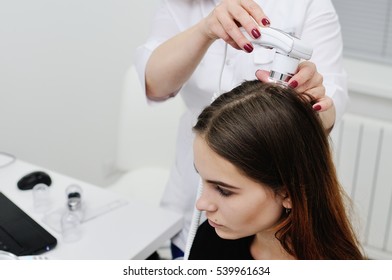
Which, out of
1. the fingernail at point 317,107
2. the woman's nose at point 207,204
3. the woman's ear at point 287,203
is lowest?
the woman's nose at point 207,204

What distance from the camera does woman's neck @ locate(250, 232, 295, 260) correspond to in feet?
3.75

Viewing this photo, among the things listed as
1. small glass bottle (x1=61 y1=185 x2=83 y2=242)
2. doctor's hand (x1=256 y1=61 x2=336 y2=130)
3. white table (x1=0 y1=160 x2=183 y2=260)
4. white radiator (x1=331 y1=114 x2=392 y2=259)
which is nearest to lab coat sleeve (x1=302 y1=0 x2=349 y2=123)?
doctor's hand (x1=256 y1=61 x2=336 y2=130)

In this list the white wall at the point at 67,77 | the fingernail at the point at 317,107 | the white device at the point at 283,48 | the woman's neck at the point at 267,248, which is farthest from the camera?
the white wall at the point at 67,77

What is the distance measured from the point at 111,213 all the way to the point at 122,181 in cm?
65

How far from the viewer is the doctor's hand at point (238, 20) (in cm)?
95

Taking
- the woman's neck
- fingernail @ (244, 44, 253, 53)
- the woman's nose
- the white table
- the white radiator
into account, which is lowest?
the white radiator

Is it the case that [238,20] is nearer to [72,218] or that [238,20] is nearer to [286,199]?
[286,199]

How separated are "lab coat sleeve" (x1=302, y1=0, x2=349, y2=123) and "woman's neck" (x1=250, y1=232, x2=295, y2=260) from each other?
33cm

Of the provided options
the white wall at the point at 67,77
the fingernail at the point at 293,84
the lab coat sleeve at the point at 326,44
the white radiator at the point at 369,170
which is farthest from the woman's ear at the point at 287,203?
the white wall at the point at 67,77

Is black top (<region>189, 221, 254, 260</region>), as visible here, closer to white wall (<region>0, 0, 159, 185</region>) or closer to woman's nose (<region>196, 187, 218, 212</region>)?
woman's nose (<region>196, 187, 218, 212</region>)

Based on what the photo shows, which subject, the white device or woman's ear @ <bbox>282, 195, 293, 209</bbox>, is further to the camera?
woman's ear @ <bbox>282, 195, 293, 209</bbox>

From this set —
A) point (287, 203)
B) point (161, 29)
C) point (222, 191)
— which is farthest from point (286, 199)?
point (161, 29)

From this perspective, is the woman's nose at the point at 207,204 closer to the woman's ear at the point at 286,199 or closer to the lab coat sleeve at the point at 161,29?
the woman's ear at the point at 286,199

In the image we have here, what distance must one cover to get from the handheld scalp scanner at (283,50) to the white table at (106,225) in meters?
0.51
